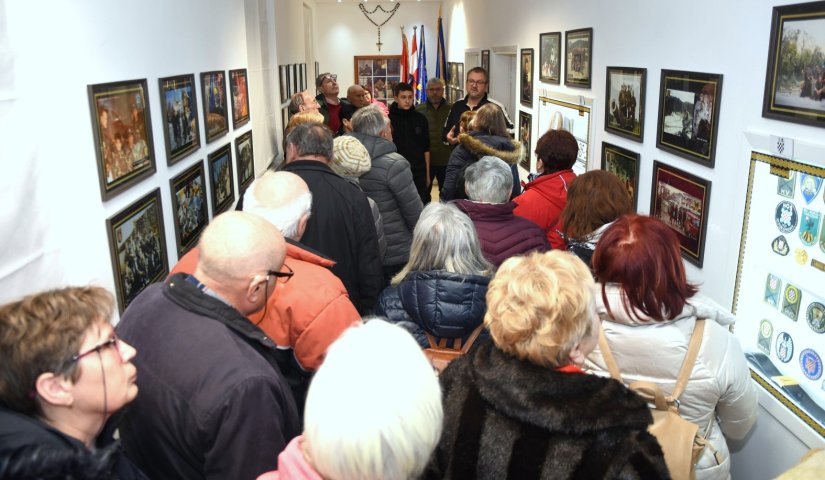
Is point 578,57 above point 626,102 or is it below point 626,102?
above

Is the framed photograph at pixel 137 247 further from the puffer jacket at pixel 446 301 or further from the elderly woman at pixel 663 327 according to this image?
the elderly woman at pixel 663 327

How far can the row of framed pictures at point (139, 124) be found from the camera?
290 cm

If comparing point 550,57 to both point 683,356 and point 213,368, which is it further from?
point 213,368

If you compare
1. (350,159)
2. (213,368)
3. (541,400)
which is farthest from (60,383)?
(350,159)

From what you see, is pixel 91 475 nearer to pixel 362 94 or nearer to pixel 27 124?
pixel 27 124

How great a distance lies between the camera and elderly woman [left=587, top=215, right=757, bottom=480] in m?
2.08

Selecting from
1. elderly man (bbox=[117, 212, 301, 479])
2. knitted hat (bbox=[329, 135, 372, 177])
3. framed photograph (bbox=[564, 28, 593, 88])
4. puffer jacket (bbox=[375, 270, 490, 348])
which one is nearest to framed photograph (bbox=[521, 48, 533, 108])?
framed photograph (bbox=[564, 28, 593, 88])

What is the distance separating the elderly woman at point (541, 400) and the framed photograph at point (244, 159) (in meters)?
4.98

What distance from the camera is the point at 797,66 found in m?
2.54

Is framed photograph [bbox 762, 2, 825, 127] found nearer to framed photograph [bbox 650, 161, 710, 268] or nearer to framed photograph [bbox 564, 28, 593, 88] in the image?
framed photograph [bbox 650, 161, 710, 268]

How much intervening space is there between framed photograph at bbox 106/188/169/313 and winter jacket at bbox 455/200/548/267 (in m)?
1.75

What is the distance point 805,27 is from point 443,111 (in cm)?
607

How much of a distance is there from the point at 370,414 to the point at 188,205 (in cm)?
350

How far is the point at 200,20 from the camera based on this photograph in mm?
4859
